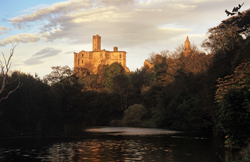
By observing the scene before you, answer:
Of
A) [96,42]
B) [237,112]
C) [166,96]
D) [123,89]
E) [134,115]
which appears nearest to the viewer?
[237,112]

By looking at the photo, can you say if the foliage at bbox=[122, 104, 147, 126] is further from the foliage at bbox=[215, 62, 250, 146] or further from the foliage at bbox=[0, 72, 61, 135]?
the foliage at bbox=[215, 62, 250, 146]

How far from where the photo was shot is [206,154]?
19625 millimetres

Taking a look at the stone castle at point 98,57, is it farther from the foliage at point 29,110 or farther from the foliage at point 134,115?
the foliage at point 29,110

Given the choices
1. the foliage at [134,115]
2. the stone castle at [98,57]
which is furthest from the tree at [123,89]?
the stone castle at [98,57]

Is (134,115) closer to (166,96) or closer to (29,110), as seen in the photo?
(166,96)

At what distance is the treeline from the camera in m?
22.5

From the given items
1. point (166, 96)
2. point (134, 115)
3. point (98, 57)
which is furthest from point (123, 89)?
point (98, 57)

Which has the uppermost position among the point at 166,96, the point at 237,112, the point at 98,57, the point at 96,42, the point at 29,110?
the point at 96,42

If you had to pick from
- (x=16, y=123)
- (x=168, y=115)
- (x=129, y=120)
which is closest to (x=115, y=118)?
(x=129, y=120)

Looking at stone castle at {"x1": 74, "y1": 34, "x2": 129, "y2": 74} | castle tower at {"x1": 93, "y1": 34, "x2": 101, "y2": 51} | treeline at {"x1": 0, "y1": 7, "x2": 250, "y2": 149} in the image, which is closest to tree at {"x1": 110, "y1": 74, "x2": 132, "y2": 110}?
treeline at {"x1": 0, "y1": 7, "x2": 250, "y2": 149}

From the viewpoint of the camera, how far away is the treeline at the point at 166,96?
22500 mm

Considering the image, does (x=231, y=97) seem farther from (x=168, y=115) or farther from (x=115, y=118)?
(x=115, y=118)

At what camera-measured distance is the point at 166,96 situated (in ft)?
174

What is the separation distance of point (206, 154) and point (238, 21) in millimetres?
16269
